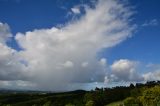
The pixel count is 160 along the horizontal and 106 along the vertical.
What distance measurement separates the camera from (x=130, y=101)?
196 meters

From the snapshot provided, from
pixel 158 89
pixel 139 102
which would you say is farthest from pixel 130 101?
pixel 158 89

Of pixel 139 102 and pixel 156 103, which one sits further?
pixel 139 102

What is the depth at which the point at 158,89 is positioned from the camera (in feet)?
655

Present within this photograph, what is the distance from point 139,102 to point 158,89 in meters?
16.8

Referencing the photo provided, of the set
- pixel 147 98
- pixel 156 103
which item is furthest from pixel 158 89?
pixel 156 103

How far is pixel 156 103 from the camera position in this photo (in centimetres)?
17125

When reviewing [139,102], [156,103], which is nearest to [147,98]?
[139,102]

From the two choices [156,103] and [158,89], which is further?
[158,89]

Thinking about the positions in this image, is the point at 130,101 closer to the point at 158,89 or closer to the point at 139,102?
the point at 139,102

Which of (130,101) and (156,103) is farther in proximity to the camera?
(130,101)

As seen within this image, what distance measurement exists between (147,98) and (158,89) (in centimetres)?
1416

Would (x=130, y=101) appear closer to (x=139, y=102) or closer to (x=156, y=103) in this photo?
(x=139, y=102)

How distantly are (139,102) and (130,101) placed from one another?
20.2 ft
